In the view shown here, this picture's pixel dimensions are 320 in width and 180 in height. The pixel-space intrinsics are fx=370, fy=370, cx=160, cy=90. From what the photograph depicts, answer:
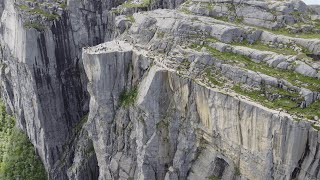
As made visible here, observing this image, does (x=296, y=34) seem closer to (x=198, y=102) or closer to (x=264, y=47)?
(x=264, y=47)

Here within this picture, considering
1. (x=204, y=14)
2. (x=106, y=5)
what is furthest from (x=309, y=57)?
(x=106, y=5)

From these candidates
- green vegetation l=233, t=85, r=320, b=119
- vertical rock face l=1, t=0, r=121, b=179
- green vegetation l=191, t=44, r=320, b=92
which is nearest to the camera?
green vegetation l=233, t=85, r=320, b=119

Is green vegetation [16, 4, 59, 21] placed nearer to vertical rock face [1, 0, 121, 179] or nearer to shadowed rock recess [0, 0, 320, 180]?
shadowed rock recess [0, 0, 320, 180]

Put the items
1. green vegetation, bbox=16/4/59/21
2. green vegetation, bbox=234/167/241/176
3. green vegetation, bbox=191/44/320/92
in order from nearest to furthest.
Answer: green vegetation, bbox=191/44/320/92 → green vegetation, bbox=234/167/241/176 → green vegetation, bbox=16/4/59/21

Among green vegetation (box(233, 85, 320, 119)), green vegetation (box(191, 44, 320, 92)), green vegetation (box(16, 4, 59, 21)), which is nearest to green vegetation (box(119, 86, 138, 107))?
green vegetation (box(191, 44, 320, 92))

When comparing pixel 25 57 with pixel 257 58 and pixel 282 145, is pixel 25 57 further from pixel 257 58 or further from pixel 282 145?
pixel 282 145

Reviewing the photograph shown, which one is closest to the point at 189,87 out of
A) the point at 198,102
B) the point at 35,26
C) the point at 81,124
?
the point at 198,102

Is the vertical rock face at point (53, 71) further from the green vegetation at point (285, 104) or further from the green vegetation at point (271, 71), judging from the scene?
the green vegetation at point (285, 104)
